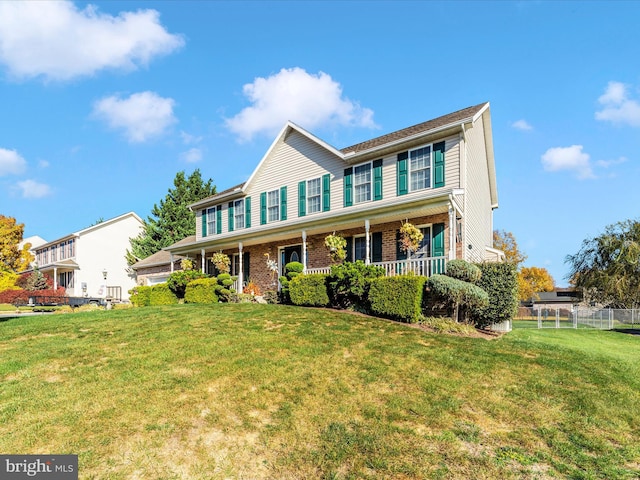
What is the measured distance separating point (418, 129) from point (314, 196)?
5382 millimetres

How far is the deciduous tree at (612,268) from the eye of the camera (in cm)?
2589

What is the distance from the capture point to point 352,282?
12938 mm

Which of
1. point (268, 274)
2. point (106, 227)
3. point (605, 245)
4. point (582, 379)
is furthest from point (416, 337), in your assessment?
point (106, 227)

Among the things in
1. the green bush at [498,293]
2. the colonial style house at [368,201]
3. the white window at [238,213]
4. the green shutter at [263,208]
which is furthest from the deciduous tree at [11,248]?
the green bush at [498,293]

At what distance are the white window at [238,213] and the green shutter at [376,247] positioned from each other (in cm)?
848

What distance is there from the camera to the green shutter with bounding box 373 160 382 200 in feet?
53.9

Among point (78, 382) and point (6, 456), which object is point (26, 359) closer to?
point (78, 382)

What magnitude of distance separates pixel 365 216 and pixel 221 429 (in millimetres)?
10392

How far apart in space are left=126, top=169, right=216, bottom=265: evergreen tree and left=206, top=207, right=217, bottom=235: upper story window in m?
16.9

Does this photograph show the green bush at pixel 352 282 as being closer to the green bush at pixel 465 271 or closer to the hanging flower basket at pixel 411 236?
the hanging flower basket at pixel 411 236

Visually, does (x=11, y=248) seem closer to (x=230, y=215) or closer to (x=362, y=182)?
(x=230, y=215)
